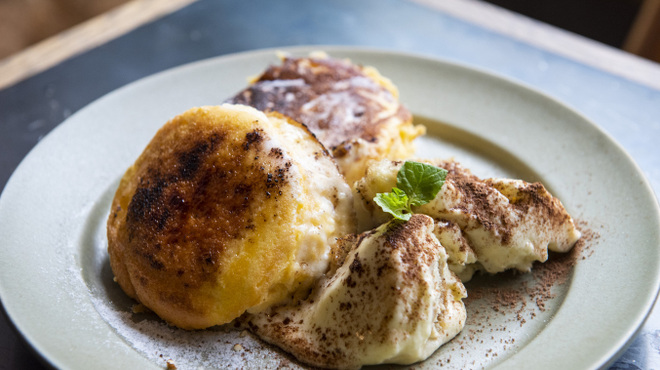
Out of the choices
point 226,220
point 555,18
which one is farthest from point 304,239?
point 555,18

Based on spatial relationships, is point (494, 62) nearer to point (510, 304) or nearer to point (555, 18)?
point (510, 304)

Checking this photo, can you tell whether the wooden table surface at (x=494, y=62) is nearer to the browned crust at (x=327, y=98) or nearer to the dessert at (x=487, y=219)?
the dessert at (x=487, y=219)

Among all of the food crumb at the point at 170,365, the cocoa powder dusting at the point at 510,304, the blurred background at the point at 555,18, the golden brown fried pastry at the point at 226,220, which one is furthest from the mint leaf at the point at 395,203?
the blurred background at the point at 555,18

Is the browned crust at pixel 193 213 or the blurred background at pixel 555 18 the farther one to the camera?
the blurred background at pixel 555 18

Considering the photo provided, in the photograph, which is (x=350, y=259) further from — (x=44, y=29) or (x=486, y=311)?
(x=44, y=29)

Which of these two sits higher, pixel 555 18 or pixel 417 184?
pixel 417 184

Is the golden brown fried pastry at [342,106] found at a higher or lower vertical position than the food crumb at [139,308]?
higher

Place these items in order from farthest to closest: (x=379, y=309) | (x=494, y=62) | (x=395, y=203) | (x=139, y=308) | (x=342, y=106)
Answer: (x=494, y=62), (x=342, y=106), (x=139, y=308), (x=395, y=203), (x=379, y=309)
